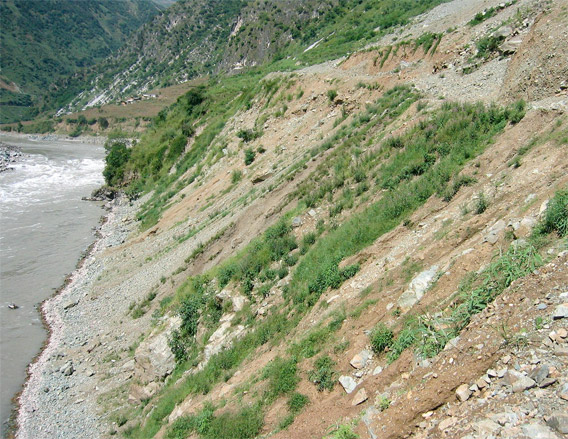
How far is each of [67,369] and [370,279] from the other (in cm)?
1377

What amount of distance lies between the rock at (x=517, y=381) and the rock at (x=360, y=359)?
269 centimetres

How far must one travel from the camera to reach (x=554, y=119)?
10.4 meters

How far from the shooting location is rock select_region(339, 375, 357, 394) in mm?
7112

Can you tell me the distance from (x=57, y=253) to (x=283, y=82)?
20674mm

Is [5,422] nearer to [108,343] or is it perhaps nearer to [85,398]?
[85,398]

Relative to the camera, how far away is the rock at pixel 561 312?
512 centimetres

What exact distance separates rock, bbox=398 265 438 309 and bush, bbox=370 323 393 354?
629mm

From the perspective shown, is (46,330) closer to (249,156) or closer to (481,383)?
(249,156)

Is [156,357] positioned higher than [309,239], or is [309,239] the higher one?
[309,239]

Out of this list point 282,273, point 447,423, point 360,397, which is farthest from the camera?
point 282,273

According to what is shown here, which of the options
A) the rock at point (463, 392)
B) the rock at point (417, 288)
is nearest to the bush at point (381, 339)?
the rock at point (417, 288)

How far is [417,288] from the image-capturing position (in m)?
7.80

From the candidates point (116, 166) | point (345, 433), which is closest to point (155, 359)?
point (345, 433)

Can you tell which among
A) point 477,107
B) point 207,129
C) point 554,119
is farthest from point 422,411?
point 207,129
